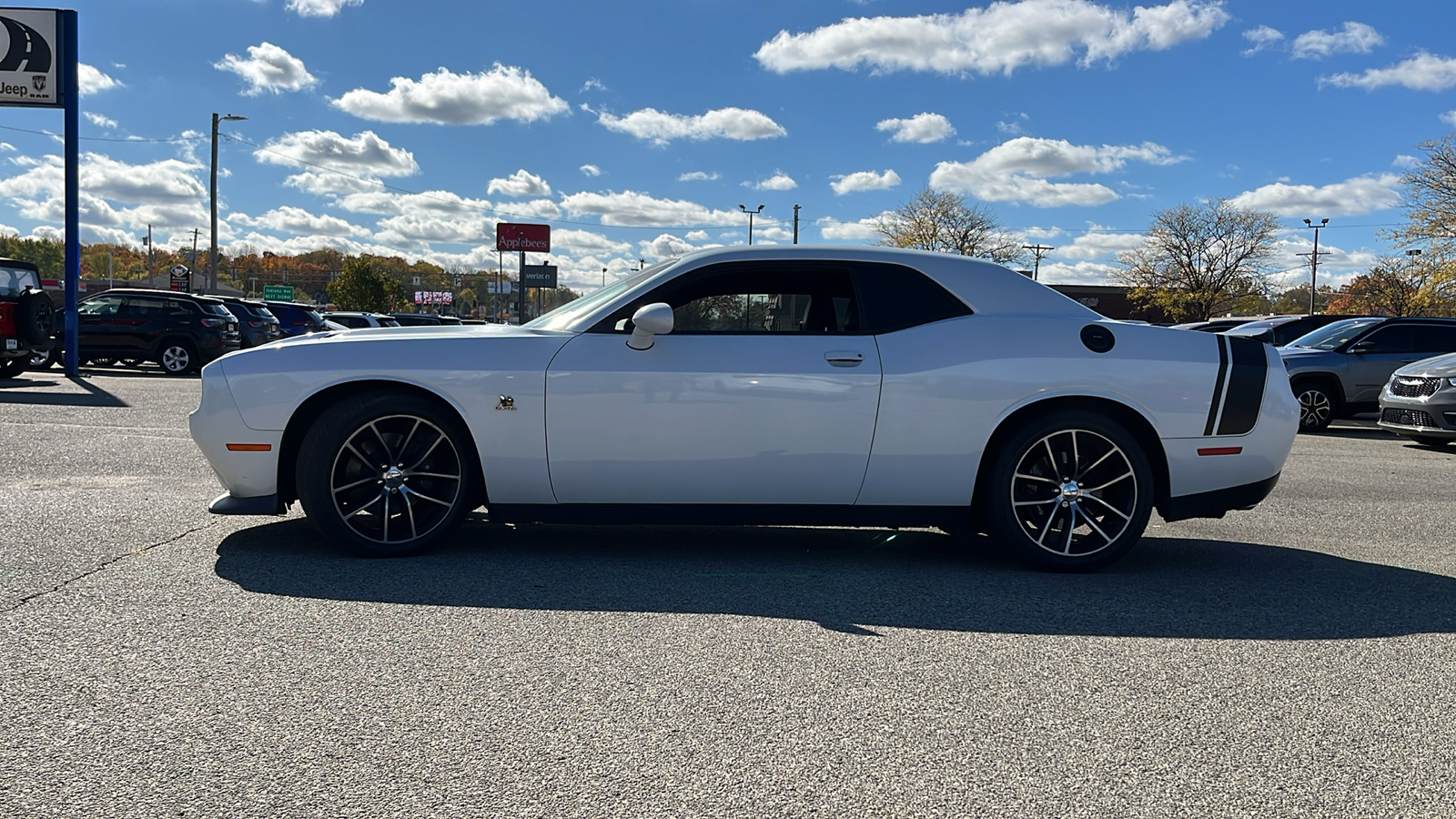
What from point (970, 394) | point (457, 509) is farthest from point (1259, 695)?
point (457, 509)

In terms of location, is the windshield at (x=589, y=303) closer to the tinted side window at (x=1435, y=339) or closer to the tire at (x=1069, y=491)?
the tire at (x=1069, y=491)

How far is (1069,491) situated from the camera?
4.88 metres

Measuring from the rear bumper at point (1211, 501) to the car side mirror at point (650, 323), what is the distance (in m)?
2.45

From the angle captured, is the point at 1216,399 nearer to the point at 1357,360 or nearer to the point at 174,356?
the point at 1357,360

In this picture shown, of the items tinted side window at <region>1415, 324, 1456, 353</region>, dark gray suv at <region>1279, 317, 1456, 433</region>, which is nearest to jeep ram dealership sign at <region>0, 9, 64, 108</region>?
dark gray suv at <region>1279, 317, 1456, 433</region>

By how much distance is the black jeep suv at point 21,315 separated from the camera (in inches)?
588

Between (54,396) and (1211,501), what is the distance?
13.9 metres

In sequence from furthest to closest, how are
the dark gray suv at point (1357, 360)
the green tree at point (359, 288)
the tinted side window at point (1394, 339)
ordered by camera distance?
the green tree at point (359, 288) < the tinted side window at point (1394, 339) < the dark gray suv at point (1357, 360)

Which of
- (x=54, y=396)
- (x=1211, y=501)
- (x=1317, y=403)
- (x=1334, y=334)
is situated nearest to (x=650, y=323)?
(x=1211, y=501)

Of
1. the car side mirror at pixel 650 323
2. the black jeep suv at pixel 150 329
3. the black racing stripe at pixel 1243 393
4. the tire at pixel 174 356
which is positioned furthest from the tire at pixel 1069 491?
the tire at pixel 174 356

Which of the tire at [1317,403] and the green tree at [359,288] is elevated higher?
the green tree at [359,288]

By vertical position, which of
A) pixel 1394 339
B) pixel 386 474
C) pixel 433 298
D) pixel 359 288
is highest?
pixel 433 298

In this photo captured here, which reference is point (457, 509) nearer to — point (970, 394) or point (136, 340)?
point (970, 394)

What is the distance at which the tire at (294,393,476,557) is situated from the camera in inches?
186
